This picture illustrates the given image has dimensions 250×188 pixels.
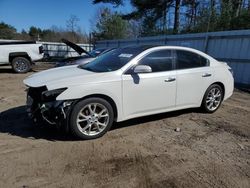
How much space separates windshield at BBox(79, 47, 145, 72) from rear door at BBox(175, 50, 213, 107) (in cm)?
93

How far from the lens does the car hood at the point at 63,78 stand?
180 inches

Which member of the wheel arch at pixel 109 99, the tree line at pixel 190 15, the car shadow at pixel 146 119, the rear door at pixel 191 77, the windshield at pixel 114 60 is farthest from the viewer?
the tree line at pixel 190 15

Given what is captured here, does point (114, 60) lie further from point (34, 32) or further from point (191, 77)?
point (34, 32)

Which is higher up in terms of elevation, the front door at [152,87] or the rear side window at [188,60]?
the rear side window at [188,60]

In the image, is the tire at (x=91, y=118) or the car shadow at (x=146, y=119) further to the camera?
the car shadow at (x=146, y=119)

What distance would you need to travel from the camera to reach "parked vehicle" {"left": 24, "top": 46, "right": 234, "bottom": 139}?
4539mm

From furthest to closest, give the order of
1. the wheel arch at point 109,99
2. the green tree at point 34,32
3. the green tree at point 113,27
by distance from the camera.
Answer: the green tree at point 34,32 < the green tree at point 113,27 < the wheel arch at point 109,99

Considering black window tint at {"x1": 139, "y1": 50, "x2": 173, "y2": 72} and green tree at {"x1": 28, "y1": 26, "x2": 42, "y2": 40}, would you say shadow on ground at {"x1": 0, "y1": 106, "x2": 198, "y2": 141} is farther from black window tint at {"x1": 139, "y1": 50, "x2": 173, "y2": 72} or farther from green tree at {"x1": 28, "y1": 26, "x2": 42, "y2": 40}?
green tree at {"x1": 28, "y1": 26, "x2": 42, "y2": 40}

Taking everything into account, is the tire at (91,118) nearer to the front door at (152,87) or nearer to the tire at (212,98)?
the front door at (152,87)

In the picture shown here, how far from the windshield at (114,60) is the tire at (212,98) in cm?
192

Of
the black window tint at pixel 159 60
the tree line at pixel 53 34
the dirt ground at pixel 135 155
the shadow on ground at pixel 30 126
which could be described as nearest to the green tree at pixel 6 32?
the tree line at pixel 53 34

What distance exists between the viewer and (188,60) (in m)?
6.00

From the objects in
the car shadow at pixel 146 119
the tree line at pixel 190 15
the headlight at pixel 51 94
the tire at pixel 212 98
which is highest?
the tree line at pixel 190 15

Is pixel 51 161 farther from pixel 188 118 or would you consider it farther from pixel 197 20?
pixel 197 20
